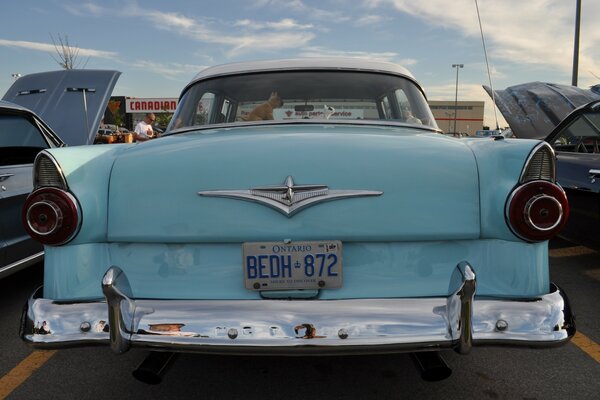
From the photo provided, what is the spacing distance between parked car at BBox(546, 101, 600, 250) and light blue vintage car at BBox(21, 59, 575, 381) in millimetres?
2518

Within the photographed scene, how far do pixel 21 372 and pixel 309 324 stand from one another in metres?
1.89

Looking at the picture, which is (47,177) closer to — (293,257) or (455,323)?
(293,257)

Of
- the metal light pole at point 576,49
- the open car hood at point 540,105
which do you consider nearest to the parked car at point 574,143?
the open car hood at point 540,105

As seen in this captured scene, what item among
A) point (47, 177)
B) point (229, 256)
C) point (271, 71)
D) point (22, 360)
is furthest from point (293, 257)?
point (22, 360)

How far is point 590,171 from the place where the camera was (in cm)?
427

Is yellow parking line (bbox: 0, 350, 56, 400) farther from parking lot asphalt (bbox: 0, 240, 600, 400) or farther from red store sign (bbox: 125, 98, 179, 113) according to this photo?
red store sign (bbox: 125, 98, 179, 113)

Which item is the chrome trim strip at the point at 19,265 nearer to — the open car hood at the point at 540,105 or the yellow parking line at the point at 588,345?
the yellow parking line at the point at 588,345

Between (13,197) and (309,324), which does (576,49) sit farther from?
(309,324)

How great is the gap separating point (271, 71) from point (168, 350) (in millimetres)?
1985

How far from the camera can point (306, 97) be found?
326 cm

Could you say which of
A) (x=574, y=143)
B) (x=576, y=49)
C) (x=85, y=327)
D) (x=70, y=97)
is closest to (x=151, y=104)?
(x=576, y=49)

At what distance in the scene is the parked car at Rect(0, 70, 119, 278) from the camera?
3631mm

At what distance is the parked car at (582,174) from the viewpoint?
13.9 feet

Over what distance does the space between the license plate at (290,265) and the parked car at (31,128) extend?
7.13ft
